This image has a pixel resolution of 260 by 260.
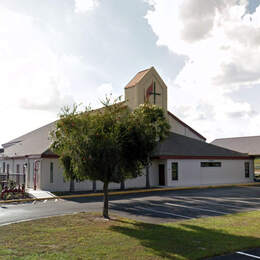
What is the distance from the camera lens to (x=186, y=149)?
112 ft

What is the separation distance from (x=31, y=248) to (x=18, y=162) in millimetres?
25805

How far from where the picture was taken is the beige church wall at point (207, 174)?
32125 mm

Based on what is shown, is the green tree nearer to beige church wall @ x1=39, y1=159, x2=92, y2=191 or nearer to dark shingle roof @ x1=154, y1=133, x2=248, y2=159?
beige church wall @ x1=39, y1=159, x2=92, y2=191

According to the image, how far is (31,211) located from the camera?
16.2 m

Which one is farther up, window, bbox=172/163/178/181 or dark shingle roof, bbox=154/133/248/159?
dark shingle roof, bbox=154/133/248/159

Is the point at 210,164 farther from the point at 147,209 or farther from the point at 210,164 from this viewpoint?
the point at 147,209

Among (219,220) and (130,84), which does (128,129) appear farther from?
(130,84)

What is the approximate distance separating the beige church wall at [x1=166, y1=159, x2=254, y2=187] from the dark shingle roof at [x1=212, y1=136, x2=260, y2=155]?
5.89 m

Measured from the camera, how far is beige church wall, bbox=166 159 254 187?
105ft

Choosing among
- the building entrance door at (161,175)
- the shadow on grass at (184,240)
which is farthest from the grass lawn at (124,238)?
the building entrance door at (161,175)

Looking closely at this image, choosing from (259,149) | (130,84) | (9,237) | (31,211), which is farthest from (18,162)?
(259,149)

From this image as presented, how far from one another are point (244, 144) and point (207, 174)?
16551 mm


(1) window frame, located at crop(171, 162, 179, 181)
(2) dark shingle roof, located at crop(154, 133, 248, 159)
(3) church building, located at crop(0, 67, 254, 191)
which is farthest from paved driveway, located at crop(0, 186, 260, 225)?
(2) dark shingle roof, located at crop(154, 133, 248, 159)

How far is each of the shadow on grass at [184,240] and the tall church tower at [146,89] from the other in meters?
22.9
